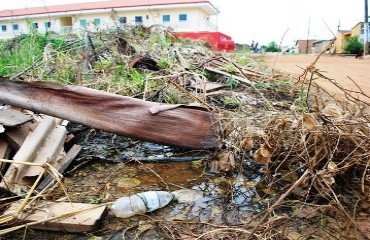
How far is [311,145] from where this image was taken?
1.98 metres

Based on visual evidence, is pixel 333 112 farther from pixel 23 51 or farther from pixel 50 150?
pixel 23 51

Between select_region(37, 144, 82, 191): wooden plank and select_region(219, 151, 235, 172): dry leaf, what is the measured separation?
123cm

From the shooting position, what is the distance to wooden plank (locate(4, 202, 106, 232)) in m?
1.77

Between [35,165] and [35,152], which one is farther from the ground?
[35,165]

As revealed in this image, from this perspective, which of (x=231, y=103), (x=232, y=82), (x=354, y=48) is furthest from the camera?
(x=354, y=48)

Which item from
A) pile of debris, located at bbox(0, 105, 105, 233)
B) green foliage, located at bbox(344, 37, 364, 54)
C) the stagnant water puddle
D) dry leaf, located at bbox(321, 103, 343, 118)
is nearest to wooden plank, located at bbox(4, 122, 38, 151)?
pile of debris, located at bbox(0, 105, 105, 233)

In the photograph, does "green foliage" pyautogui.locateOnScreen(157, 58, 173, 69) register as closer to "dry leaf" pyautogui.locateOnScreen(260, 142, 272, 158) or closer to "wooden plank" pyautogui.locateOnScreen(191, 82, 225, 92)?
"wooden plank" pyautogui.locateOnScreen(191, 82, 225, 92)

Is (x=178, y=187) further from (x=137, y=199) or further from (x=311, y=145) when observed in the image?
(x=311, y=145)

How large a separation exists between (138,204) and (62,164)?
2.99 feet

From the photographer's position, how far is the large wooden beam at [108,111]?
103 inches

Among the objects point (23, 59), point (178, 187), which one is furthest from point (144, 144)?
point (23, 59)

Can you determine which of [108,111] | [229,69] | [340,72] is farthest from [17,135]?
[340,72]

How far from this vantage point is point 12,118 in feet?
Answer: 8.40

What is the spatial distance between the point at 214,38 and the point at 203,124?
731 inches
